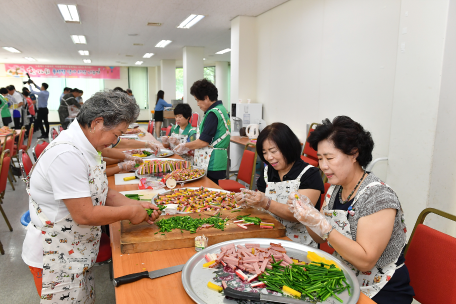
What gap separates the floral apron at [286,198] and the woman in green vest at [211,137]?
1457 mm

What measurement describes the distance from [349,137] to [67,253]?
4.98ft

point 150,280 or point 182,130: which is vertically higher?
point 182,130

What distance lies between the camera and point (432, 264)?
1.44 metres

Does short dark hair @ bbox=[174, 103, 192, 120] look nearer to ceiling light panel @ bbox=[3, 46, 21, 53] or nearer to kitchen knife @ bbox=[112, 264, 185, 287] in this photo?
kitchen knife @ bbox=[112, 264, 185, 287]

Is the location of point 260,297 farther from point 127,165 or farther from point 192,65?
point 192,65

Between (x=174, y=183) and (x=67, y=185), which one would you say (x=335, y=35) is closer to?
(x=174, y=183)

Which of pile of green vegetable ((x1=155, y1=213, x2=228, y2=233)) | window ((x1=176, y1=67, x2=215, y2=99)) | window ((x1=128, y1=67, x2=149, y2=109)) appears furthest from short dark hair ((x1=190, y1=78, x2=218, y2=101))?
window ((x1=128, y1=67, x2=149, y2=109))

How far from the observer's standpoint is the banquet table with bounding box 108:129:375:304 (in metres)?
1.15

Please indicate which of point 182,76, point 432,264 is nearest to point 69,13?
point 432,264

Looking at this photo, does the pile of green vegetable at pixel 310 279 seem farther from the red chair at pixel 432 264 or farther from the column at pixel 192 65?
the column at pixel 192 65

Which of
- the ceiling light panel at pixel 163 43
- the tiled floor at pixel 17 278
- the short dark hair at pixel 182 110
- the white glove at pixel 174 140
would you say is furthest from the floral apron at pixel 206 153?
the ceiling light panel at pixel 163 43

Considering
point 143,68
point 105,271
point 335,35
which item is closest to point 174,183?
point 105,271

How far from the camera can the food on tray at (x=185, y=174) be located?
2.70 metres

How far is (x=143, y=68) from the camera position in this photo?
63.3ft
